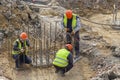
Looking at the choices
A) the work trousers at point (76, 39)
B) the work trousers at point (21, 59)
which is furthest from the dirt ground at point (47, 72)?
the work trousers at point (76, 39)

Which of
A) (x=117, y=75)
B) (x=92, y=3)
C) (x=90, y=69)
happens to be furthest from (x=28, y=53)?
(x=92, y=3)

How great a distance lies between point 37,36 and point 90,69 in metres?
3.63

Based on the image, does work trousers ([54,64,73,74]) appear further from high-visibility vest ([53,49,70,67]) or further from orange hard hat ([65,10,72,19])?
orange hard hat ([65,10,72,19])

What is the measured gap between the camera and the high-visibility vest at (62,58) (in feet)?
44.7

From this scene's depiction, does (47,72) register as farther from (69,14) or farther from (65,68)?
(69,14)

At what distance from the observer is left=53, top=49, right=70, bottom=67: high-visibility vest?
1361 cm

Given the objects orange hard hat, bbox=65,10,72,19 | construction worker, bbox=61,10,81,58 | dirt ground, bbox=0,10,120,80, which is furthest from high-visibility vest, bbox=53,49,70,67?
orange hard hat, bbox=65,10,72,19

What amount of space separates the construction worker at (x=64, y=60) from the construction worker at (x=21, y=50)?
157cm

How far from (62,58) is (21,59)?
211 cm

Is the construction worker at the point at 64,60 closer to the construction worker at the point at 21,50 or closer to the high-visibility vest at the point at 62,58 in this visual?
the high-visibility vest at the point at 62,58

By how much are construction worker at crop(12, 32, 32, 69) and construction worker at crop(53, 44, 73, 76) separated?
5.14ft

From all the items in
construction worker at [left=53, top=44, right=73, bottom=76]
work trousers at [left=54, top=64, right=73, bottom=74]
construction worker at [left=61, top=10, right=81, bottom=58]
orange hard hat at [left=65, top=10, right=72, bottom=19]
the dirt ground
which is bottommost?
the dirt ground

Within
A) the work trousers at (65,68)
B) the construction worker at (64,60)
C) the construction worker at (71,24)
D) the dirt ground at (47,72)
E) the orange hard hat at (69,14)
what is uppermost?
the orange hard hat at (69,14)

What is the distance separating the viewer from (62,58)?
13688 millimetres
